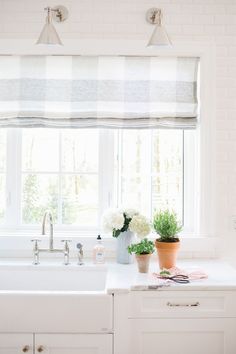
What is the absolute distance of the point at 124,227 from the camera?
2.81m

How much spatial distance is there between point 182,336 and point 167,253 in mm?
514

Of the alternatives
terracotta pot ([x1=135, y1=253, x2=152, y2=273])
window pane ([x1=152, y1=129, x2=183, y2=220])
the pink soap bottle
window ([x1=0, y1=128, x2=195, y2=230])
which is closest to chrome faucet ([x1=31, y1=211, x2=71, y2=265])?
the pink soap bottle

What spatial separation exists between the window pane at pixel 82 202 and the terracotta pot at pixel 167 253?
2.26ft

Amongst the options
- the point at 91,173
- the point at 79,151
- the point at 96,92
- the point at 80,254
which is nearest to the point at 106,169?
the point at 91,173

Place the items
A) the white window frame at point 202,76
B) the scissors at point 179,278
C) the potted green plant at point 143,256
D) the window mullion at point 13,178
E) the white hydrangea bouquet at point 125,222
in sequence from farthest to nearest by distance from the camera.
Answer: the window mullion at point 13,178 < the white window frame at point 202,76 < the white hydrangea bouquet at point 125,222 < the potted green plant at point 143,256 < the scissors at point 179,278

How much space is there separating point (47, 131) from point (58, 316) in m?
1.44

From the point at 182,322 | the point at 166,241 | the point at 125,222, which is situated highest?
the point at 125,222

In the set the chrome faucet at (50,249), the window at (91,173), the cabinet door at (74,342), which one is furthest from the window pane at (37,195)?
the cabinet door at (74,342)

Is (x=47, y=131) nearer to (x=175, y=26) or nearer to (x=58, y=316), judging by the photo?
(x=175, y=26)

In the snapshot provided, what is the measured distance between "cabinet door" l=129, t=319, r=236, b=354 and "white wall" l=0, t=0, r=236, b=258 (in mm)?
824

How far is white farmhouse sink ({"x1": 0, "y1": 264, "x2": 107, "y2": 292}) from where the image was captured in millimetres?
2771

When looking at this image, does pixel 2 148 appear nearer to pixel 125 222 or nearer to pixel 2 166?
pixel 2 166

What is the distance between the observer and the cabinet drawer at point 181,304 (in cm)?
235

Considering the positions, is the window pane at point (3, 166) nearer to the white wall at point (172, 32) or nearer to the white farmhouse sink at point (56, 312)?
the white wall at point (172, 32)
